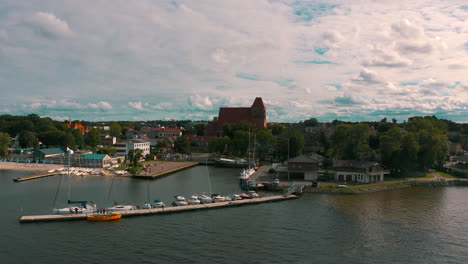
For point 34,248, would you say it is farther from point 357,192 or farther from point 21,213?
point 357,192

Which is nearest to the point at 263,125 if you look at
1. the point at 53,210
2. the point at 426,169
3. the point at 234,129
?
the point at 234,129

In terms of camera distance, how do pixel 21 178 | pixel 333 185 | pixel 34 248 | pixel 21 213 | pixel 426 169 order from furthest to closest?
1. pixel 426 169
2. pixel 21 178
3. pixel 333 185
4. pixel 21 213
5. pixel 34 248

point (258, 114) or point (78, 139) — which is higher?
point (258, 114)

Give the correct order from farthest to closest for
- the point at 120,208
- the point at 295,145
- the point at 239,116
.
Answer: the point at 239,116
the point at 295,145
the point at 120,208

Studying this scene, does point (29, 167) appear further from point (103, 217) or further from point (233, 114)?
point (233, 114)

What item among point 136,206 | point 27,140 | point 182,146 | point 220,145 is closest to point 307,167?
point 136,206

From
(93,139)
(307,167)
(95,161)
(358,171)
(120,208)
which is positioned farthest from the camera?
(93,139)

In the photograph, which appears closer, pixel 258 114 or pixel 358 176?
pixel 358 176
